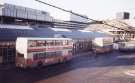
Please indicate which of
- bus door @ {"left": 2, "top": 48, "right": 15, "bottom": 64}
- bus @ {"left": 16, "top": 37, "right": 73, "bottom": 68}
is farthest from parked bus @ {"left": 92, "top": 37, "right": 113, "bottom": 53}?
bus door @ {"left": 2, "top": 48, "right": 15, "bottom": 64}

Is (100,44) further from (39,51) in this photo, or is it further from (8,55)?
(8,55)

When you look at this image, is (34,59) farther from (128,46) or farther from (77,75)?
(128,46)

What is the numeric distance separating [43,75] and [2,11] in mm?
58395

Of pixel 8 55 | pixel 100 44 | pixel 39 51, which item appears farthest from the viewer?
pixel 100 44

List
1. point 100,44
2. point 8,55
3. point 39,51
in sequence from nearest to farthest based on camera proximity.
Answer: point 39,51 → point 8,55 → point 100,44

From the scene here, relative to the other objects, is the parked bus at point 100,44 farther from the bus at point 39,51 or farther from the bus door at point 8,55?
the bus door at point 8,55

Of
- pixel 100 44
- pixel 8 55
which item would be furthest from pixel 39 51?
pixel 100 44

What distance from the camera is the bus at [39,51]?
30.3 meters

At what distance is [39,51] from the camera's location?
3228 cm

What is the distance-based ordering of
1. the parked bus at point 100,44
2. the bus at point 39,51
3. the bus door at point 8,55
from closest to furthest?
the bus at point 39,51 → the bus door at point 8,55 → the parked bus at point 100,44

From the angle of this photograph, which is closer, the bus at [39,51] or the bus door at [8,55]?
the bus at [39,51]

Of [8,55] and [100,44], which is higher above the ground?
[100,44]

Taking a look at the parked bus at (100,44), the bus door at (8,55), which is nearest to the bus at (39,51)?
the bus door at (8,55)

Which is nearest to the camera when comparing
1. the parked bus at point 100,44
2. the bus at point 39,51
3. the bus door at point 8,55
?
the bus at point 39,51
